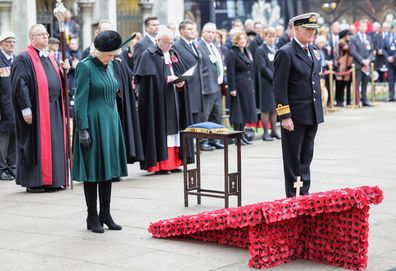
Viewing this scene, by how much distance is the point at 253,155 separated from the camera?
1573 centimetres

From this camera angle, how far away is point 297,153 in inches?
401

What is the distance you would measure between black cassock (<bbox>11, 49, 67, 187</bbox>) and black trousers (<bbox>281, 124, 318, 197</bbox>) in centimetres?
353

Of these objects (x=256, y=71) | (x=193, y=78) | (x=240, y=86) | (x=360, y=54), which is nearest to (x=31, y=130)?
(x=193, y=78)

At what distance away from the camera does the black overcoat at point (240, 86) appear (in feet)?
56.7

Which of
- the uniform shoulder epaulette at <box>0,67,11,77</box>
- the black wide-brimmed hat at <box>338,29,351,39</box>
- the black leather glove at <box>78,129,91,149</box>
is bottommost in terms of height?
the black leather glove at <box>78,129,91,149</box>

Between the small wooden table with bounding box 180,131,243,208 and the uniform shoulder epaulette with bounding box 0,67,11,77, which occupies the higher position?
the uniform shoulder epaulette with bounding box 0,67,11,77

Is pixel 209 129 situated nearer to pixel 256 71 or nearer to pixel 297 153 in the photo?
pixel 297 153

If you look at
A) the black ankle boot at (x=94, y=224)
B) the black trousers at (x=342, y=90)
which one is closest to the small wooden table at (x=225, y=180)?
the black ankle boot at (x=94, y=224)

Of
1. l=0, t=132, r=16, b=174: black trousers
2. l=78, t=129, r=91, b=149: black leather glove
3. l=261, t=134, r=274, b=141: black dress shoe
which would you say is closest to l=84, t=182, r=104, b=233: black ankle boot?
l=78, t=129, r=91, b=149: black leather glove

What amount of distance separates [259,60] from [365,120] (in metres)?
4.24

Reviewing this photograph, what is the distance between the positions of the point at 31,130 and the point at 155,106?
6.78 ft

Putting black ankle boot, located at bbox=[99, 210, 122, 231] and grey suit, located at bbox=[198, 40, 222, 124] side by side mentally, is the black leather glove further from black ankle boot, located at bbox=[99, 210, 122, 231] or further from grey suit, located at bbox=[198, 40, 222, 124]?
grey suit, located at bbox=[198, 40, 222, 124]

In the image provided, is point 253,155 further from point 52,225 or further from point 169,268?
point 169,268

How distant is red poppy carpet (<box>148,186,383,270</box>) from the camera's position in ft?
25.1
